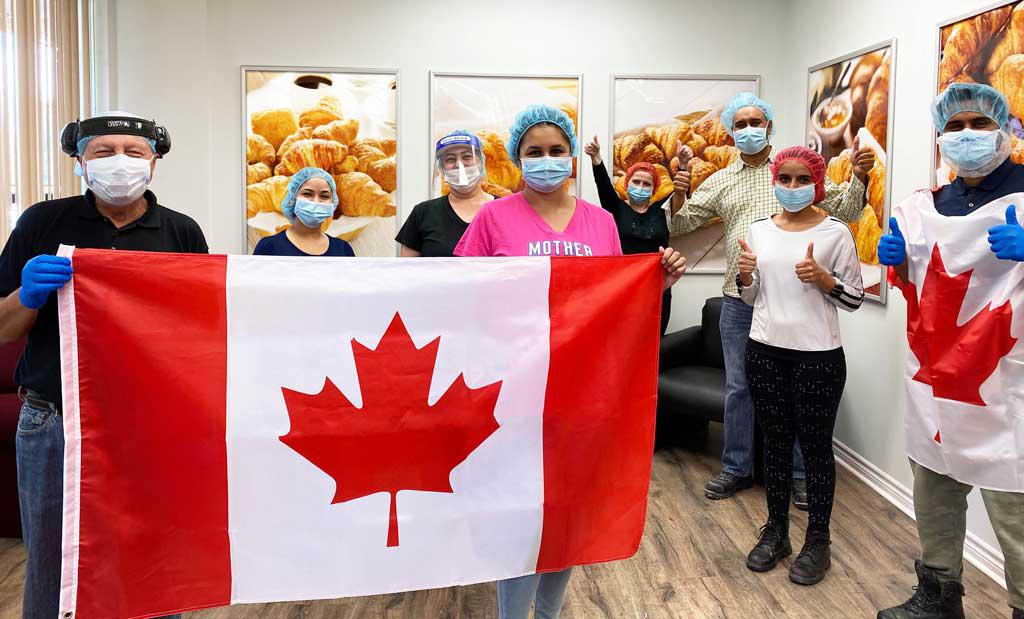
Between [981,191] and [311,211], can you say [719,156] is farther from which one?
[311,211]

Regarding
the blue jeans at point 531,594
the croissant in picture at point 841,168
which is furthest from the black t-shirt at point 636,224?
the blue jeans at point 531,594

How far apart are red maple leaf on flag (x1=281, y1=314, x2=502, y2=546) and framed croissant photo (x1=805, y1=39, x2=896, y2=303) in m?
2.40

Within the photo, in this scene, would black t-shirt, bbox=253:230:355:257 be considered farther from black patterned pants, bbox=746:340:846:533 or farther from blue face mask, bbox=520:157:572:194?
black patterned pants, bbox=746:340:846:533

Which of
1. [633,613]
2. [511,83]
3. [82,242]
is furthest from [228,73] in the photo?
[633,613]

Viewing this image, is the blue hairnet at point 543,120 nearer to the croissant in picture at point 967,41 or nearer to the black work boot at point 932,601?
the black work boot at point 932,601

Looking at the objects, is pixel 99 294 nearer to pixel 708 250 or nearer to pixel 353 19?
pixel 353 19

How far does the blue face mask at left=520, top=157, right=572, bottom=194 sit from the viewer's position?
195cm

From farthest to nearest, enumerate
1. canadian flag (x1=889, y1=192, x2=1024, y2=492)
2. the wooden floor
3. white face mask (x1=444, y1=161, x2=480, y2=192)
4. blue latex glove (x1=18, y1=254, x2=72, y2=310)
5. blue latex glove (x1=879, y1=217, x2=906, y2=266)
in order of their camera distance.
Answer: white face mask (x1=444, y1=161, x2=480, y2=192), the wooden floor, blue latex glove (x1=879, y1=217, x2=906, y2=266), canadian flag (x1=889, y1=192, x2=1024, y2=492), blue latex glove (x1=18, y1=254, x2=72, y2=310)

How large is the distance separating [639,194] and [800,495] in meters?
1.68

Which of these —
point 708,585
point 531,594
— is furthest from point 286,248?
point 708,585

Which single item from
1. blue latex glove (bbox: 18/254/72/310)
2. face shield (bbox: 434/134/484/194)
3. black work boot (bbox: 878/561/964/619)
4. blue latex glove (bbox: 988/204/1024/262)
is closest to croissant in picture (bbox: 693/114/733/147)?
face shield (bbox: 434/134/484/194)

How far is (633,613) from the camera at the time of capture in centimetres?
253

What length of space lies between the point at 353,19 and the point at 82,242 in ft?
10.5

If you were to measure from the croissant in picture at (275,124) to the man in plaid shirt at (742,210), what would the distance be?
2.27 metres
